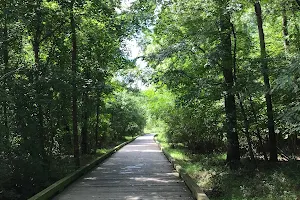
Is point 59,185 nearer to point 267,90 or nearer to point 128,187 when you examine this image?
point 128,187

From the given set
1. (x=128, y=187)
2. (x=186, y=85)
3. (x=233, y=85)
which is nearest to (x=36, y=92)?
(x=128, y=187)

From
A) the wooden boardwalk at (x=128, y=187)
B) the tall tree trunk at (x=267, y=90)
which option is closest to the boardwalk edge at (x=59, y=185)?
the wooden boardwalk at (x=128, y=187)

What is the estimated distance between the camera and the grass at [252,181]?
8875mm

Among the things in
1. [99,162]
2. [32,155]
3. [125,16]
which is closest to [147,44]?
[125,16]

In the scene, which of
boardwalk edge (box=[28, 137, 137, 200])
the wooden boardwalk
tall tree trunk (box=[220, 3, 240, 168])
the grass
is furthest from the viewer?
tall tree trunk (box=[220, 3, 240, 168])

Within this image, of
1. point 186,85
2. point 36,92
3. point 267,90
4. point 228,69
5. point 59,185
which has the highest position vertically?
point 228,69

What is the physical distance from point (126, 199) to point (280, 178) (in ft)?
15.3

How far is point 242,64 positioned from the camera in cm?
1217

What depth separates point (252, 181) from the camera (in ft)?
A: 33.9

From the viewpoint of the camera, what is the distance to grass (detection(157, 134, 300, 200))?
29.1 ft

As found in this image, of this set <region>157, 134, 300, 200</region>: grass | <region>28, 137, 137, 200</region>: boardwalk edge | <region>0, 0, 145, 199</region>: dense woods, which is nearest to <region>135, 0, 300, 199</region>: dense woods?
<region>157, 134, 300, 200</region>: grass

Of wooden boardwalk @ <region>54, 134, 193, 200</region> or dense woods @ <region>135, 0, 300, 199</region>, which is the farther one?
dense woods @ <region>135, 0, 300, 199</region>

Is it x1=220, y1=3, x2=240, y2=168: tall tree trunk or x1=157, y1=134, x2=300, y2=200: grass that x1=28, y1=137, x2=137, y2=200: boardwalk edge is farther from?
x1=220, y1=3, x2=240, y2=168: tall tree trunk

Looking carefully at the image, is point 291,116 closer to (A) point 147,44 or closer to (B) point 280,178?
(B) point 280,178
